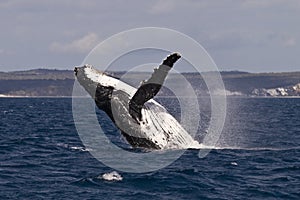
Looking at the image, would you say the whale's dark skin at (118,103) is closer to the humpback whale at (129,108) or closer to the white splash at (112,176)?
the humpback whale at (129,108)

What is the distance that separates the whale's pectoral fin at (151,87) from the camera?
1295 cm

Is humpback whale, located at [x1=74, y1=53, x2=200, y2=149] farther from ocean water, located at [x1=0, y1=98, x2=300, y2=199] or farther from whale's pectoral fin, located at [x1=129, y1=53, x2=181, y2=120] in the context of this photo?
ocean water, located at [x1=0, y1=98, x2=300, y2=199]

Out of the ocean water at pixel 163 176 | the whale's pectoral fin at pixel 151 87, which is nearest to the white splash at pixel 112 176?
the ocean water at pixel 163 176

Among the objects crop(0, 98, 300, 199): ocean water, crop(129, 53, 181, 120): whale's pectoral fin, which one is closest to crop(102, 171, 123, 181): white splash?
crop(0, 98, 300, 199): ocean water

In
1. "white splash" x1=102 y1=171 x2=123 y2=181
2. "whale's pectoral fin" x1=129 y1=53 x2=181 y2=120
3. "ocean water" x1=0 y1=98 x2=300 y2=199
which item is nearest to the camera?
"ocean water" x1=0 y1=98 x2=300 y2=199

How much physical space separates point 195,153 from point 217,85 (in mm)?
139909

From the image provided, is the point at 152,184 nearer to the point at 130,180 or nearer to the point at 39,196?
the point at 130,180

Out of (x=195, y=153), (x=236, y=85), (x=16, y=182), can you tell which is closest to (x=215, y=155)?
(x=195, y=153)

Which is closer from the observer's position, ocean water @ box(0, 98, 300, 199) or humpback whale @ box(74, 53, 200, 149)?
ocean water @ box(0, 98, 300, 199)

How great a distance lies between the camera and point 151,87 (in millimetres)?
13711

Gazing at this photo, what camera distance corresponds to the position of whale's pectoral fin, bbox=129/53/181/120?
12.9 m

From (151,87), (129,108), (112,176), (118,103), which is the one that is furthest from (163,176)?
(118,103)

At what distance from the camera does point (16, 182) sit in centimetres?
1308

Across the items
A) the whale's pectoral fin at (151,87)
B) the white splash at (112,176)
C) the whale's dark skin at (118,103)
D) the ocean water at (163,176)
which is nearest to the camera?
the ocean water at (163,176)
